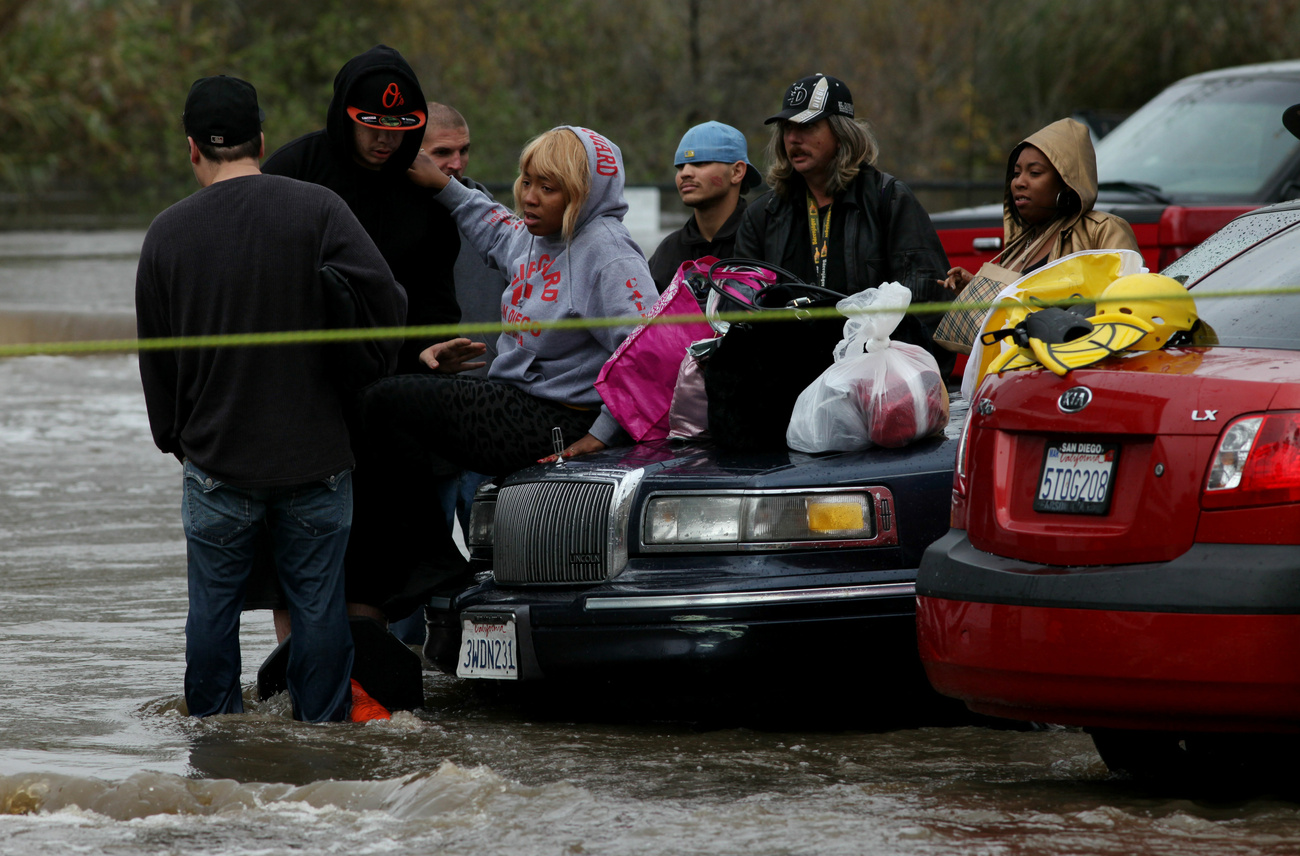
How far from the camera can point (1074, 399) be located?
3811 mm

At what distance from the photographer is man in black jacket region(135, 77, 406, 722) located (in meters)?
4.73

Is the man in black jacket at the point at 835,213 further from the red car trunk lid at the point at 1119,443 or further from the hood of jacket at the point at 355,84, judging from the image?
the red car trunk lid at the point at 1119,443

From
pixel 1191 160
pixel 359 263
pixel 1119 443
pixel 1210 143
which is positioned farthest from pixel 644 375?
pixel 1210 143

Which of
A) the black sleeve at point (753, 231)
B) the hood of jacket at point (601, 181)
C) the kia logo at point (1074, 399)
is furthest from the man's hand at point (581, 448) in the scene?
the kia logo at point (1074, 399)

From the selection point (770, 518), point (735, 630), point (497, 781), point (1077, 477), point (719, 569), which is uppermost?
point (1077, 477)

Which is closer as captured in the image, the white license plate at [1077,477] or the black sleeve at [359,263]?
the white license plate at [1077,477]

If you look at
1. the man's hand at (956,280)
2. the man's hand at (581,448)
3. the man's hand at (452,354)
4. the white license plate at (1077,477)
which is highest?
the man's hand at (956,280)

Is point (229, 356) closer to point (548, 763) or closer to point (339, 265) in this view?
point (339, 265)

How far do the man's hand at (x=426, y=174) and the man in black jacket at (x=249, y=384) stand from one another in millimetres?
825

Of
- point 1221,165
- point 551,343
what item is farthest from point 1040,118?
point 551,343

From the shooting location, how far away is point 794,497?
464 centimetres

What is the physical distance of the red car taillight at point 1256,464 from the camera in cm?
349

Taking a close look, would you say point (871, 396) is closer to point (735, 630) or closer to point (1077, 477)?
point (735, 630)

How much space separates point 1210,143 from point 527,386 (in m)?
5.54
